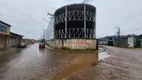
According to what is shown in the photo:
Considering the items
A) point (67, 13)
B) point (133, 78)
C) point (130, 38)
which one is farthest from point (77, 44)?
point (130, 38)

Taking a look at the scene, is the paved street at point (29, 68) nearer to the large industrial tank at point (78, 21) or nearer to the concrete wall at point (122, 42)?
the large industrial tank at point (78, 21)

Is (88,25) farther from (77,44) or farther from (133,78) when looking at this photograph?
(133,78)

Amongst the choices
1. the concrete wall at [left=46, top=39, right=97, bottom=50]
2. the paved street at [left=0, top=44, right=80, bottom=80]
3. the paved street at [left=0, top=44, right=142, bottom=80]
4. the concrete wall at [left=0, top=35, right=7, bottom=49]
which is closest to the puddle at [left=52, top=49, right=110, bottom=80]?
the paved street at [left=0, top=44, right=142, bottom=80]

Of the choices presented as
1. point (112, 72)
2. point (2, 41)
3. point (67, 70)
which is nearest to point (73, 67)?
point (67, 70)

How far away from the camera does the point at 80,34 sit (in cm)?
→ 3022

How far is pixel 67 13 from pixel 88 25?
604cm

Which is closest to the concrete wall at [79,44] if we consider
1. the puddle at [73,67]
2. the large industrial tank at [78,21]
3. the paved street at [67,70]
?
the large industrial tank at [78,21]

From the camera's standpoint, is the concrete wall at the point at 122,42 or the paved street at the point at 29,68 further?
the concrete wall at the point at 122,42

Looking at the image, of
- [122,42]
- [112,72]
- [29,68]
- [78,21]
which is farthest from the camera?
[122,42]

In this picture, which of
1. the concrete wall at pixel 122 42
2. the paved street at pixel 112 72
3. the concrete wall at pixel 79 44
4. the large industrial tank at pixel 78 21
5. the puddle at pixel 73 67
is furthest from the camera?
the concrete wall at pixel 122 42

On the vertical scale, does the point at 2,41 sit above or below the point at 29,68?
above

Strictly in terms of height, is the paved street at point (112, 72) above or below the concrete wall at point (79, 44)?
below

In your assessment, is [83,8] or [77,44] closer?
[77,44]

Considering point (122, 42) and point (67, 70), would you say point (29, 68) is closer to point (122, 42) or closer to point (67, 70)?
point (67, 70)
